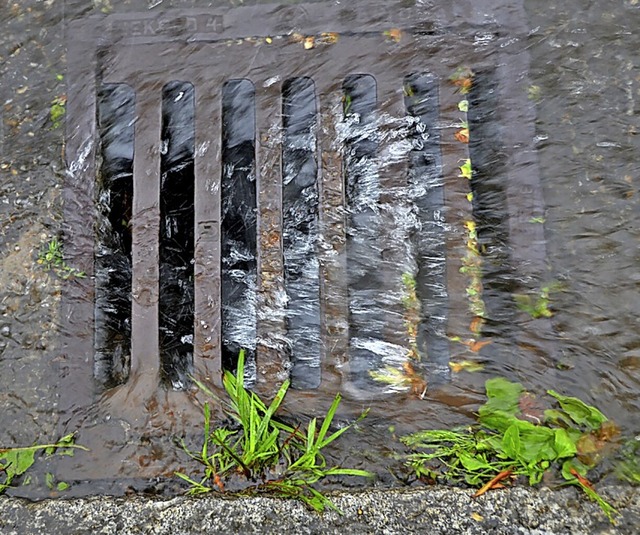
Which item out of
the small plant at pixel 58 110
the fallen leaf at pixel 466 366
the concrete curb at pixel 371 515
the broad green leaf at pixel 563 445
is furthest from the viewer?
the small plant at pixel 58 110

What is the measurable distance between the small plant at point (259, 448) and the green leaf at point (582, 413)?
48 cm

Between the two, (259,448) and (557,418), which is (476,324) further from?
(259,448)

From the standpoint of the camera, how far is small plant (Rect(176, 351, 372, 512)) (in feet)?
4.79

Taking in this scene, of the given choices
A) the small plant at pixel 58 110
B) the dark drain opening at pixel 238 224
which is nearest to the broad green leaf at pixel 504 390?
the dark drain opening at pixel 238 224

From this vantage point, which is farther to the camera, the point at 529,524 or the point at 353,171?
the point at 353,171

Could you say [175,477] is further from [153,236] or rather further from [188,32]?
[188,32]

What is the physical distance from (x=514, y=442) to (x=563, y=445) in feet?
0.36

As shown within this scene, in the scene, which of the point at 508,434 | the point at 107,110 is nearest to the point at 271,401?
the point at 508,434

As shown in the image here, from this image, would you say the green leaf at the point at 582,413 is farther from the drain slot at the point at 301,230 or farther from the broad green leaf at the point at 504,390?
the drain slot at the point at 301,230

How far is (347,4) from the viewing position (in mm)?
1593

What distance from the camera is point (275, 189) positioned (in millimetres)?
1565

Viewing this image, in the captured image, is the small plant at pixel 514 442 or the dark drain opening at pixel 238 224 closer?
the small plant at pixel 514 442

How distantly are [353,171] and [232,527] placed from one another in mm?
885

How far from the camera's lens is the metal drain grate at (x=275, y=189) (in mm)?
1539
